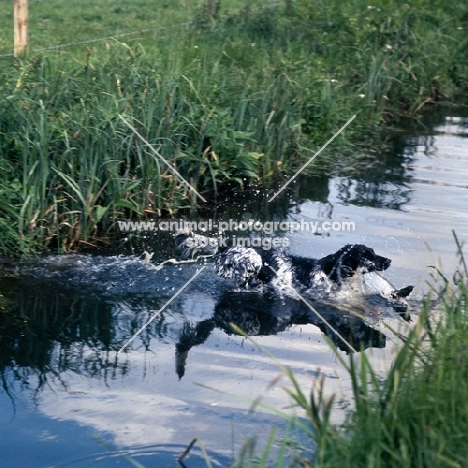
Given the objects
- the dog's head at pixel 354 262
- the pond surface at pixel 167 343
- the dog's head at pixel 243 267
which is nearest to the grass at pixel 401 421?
the pond surface at pixel 167 343

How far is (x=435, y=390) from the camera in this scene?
3.18m

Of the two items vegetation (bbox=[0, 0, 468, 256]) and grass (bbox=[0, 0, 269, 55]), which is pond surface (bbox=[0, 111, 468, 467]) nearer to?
vegetation (bbox=[0, 0, 468, 256])

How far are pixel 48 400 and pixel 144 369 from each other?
1.91 ft

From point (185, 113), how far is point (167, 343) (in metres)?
2.86

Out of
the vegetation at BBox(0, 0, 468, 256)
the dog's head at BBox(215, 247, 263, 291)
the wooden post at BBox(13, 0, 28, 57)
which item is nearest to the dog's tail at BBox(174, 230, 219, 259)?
the dog's head at BBox(215, 247, 263, 291)

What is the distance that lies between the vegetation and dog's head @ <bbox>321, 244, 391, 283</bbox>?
1811mm

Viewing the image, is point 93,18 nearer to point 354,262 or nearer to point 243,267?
point 243,267

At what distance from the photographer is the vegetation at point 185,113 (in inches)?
249

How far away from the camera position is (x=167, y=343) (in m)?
4.96

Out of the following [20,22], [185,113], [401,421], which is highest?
[20,22]

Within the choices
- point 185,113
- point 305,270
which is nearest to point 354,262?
point 305,270

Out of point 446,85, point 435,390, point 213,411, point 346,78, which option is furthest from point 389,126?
point 435,390

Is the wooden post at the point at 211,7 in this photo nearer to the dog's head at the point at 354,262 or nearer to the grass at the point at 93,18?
the grass at the point at 93,18

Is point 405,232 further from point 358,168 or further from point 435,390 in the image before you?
point 435,390
